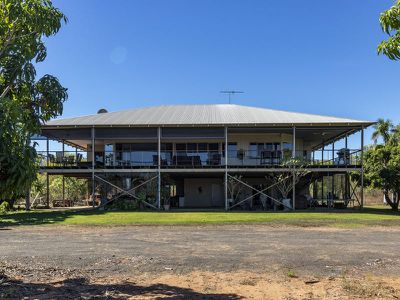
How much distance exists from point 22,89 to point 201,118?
67.7 feet

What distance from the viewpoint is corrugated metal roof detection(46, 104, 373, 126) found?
25328mm

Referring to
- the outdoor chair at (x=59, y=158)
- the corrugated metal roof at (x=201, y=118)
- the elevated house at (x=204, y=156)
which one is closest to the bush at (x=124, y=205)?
the elevated house at (x=204, y=156)

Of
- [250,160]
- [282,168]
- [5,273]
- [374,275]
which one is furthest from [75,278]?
[250,160]

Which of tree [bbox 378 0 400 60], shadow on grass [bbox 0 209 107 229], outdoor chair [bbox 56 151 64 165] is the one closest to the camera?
tree [bbox 378 0 400 60]

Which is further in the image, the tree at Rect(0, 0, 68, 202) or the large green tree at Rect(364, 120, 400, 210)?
the large green tree at Rect(364, 120, 400, 210)

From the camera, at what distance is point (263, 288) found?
22.4ft

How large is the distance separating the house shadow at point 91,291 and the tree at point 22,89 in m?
1.44

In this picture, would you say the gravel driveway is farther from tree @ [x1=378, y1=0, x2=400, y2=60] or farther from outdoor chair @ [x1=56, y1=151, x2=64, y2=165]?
outdoor chair @ [x1=56, y1=151, x2=64, y2=165]

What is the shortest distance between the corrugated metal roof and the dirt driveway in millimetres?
11702

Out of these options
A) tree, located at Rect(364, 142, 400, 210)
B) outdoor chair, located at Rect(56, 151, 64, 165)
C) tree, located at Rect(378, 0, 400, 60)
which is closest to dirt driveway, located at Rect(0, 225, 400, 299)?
tree, located at Rect(378, 0, 400, 60)

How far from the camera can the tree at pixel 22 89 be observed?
18.7 ft

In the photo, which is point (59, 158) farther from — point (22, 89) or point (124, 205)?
point (22, 89)

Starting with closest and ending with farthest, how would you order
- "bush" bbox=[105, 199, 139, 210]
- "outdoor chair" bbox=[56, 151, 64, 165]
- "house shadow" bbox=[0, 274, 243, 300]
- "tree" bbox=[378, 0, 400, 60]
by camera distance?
"tree" bbox=[378, 0, 400, 60], "house shadow" bbox=[0, 274, 243, 300], "bush" bbox=[105, 199, 139, 210], "outdoor chair" bbox=[56, 151, 64, 165]

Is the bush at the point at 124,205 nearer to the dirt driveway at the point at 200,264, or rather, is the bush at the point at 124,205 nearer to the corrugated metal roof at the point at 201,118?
the corrugated metal roof at the point at 201,118
